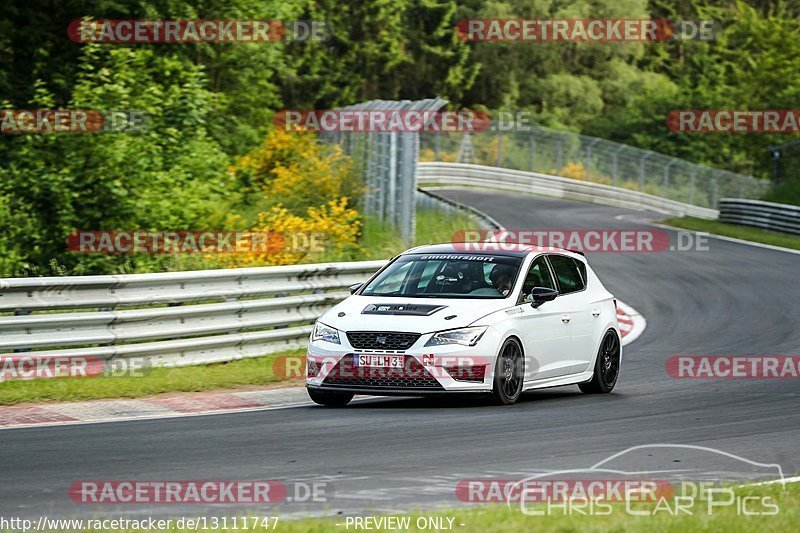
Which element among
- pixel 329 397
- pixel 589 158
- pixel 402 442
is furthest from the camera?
pixel 589 158

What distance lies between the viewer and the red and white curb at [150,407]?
11.8m

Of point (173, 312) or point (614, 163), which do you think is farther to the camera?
point (614, 163)

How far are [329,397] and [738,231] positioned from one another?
95.7 feet

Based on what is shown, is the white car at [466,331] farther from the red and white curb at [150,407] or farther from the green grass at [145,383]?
the green grass at [145,383]

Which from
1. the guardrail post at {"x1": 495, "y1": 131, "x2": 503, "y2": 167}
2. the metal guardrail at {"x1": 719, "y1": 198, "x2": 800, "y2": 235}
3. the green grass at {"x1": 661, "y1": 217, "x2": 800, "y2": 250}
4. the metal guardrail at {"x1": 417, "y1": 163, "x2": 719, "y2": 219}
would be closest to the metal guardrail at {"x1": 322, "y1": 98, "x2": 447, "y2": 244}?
the green grass at {"x1": 661, "y1": 217, "x2": 800, "y2": 250}

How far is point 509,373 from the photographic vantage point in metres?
12.9

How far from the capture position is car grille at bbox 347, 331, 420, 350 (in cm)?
1241

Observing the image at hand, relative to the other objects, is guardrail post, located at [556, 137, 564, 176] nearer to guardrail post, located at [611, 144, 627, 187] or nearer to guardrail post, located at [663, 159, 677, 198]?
guardrail post, located at [611, 144, 627, 187]

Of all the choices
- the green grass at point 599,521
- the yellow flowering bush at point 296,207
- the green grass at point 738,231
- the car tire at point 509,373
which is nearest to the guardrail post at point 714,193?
the green grass at point 738,231

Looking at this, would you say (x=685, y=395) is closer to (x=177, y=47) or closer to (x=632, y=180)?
(x=177, y=47)

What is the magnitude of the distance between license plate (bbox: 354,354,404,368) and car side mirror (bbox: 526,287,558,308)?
1.80 meters

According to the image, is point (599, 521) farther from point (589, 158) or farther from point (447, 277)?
Answer: point (589, 158)

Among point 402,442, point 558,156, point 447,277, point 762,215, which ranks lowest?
point 762,215

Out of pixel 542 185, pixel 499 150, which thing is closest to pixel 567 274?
pixel 542 185
